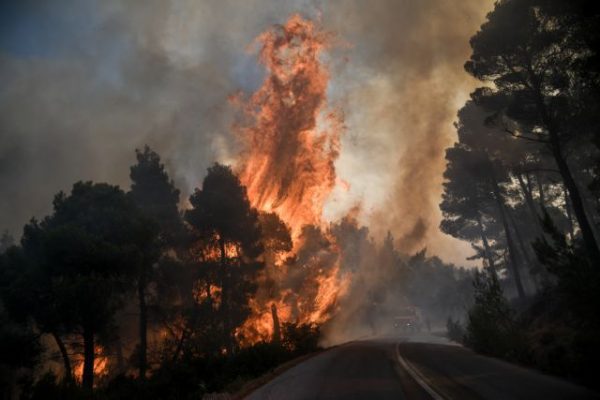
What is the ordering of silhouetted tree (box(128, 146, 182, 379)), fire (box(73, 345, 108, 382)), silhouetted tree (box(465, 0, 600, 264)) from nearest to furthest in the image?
silhouetted tree (box(465, 0, 600, 264)) → fire (box(73, 345, 108, 382)) → silhouetted tree (box(128, 146, 182, 379))

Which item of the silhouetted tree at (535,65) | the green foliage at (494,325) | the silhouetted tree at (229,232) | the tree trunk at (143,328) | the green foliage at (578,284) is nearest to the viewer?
the green foliage at (578,284)

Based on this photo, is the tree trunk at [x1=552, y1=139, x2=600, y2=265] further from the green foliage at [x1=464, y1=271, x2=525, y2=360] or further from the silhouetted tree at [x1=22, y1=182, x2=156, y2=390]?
the silhouetted tree at [x1=22, y1=182, x2=156, y2=390]

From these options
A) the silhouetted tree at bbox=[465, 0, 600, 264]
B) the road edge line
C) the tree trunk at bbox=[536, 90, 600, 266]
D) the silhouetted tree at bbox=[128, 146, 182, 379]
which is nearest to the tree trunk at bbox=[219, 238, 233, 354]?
the silhouetted tree at bbox=[128, 146, 182, 379]

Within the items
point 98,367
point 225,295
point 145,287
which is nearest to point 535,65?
point 225,295

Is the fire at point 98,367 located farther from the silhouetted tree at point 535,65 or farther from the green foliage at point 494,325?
the silhouetted tree at point 535,65

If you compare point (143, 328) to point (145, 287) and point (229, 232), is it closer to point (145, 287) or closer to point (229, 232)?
point (145, 287)

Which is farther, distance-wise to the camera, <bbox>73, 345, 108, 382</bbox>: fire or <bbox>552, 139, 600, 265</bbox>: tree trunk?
<bbox>73, 345, 108, 382</bbox>: fire

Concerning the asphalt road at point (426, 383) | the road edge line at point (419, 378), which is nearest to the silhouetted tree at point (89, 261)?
the asphalt road at point (426, 383)

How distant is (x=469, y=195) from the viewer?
41.8m

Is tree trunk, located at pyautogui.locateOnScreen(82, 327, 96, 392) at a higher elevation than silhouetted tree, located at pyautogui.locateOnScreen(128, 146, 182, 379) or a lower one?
lower

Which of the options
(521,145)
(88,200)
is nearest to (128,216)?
(88,200)

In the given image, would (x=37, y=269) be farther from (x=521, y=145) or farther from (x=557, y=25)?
(x=521, y=145)

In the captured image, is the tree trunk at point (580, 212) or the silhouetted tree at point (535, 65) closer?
the tree trunk at point (580, 212)

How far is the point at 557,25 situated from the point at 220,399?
79.4 feet
